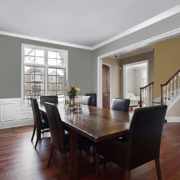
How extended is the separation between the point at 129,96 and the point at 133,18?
620cm

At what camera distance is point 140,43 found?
341 centimetres

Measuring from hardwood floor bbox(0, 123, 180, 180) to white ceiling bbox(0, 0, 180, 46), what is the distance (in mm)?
2740

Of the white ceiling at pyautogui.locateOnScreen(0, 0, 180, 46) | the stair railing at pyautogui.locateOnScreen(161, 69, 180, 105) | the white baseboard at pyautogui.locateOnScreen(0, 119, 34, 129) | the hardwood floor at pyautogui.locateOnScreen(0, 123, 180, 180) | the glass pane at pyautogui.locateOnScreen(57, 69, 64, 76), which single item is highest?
the white ceiling at pyautogui.locateOnScreen(0, 0, 180, 46)

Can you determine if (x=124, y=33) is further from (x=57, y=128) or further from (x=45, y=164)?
(x=45, y=164)

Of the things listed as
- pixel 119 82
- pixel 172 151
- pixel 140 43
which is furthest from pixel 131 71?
pixel 172 151

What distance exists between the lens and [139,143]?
1.27 m

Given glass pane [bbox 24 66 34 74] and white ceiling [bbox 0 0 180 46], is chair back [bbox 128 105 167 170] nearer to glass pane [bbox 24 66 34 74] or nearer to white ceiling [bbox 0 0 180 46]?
white ceiling [bbox 0 0 180 46]

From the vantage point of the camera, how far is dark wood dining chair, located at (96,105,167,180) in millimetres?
1210

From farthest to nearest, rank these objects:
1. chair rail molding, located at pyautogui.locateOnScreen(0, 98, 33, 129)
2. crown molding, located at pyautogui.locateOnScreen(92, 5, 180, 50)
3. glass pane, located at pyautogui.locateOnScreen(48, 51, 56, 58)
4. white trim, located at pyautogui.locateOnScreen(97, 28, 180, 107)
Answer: glass pane, located at pyautogui.locateOnScreen(48, 51, 56, 58), chair rail molding, located at pyautogui.locateOnScreen(0, 98, 33, 129), white trim, located at pyautogui.locateOnScreen(97, 28, 180, 107), crown molding, located at pyautogui.locateOnScreen(92, 5, 180, 50)

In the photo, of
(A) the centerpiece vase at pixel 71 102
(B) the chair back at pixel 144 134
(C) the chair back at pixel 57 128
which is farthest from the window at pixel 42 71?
(B) the chair back at pixel 144 134

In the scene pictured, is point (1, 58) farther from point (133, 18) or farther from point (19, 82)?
point (133, 18)

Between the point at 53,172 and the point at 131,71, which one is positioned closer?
the point at 53,172

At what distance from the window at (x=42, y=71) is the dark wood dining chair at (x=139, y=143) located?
350 centimetres

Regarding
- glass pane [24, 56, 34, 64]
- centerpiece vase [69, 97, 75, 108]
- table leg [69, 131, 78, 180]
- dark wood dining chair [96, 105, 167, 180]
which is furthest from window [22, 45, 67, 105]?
dark wood dining chair [96, 105, 167, 180]
